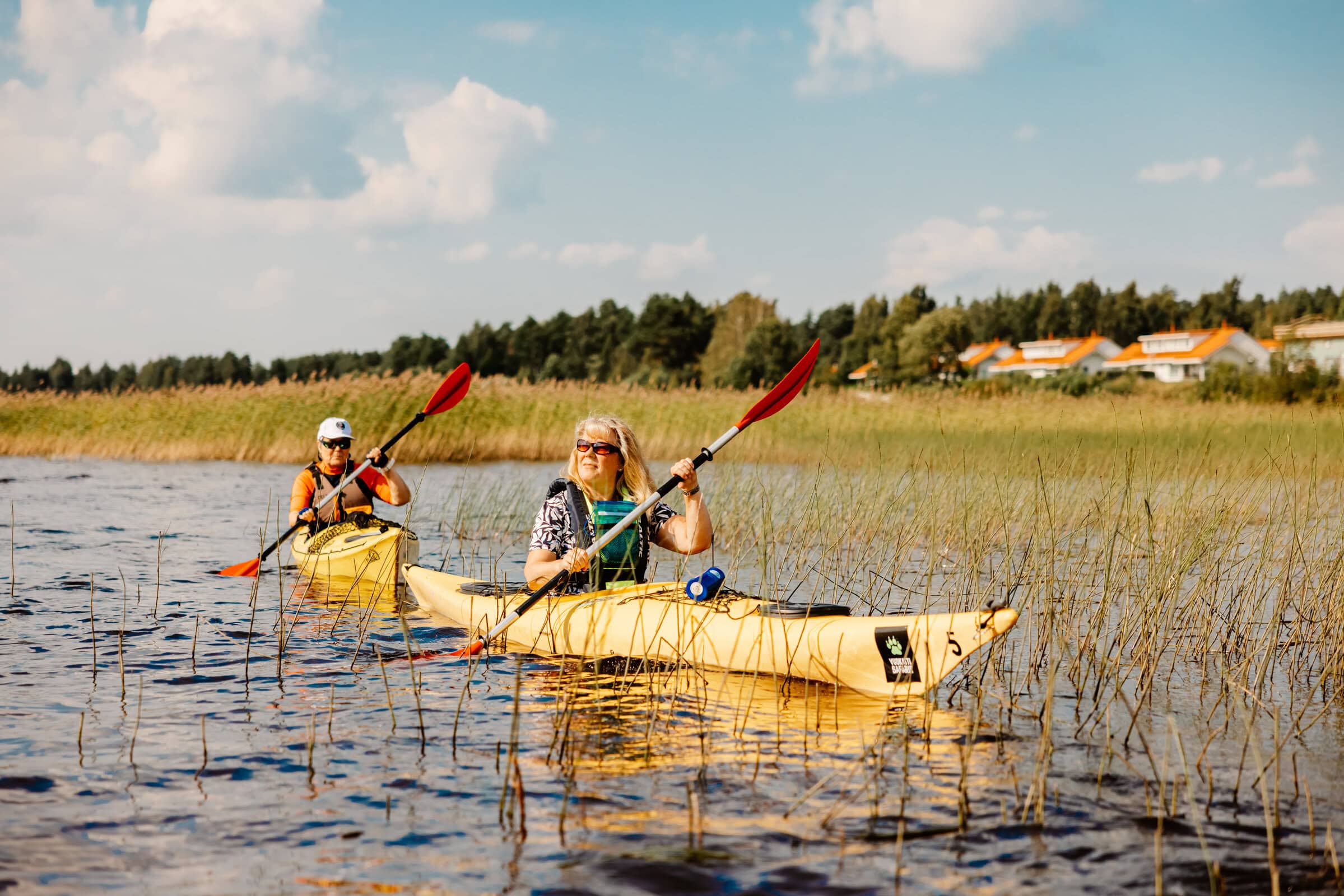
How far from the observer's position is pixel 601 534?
559 centimetres

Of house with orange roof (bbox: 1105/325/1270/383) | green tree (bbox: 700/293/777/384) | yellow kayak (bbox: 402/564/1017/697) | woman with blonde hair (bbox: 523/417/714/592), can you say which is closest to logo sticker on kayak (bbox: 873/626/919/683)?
yellow kayak (bbox: 402/564/1017/697)

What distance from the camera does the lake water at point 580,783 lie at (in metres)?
3.02

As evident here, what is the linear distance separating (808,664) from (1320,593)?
2609 millimetres

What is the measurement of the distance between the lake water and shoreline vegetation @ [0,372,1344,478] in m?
8.50

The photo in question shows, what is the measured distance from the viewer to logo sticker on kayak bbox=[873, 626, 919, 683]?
436 centimetres

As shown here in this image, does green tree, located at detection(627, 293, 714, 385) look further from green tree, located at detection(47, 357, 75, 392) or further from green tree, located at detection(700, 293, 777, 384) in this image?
green tree, located at detection(47, 357, 75, 392)

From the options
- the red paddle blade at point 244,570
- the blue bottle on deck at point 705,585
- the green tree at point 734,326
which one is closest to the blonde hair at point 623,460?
the blue bottle on deck at point 705,585

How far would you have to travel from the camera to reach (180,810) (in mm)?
3418

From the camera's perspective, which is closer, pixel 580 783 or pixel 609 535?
pixel 580 783

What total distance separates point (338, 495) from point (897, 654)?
198 inches

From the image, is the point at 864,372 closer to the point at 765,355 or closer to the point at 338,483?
the point at 765,355

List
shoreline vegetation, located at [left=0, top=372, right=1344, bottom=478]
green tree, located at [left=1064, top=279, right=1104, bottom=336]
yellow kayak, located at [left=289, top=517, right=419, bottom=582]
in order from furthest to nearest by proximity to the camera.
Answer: green tree, located at [left=1064, top=279, right=1104, bottom=336] < shoreline vegetation, located at [left=0, top=372, right=1344, bottom=478] < yellow kayak, located at [left=289, top=517, right=419, bottom=582]

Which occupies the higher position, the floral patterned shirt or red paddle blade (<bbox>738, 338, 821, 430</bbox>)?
red paddle blade (<bbox>738, 338, 821, 430</bbox>)

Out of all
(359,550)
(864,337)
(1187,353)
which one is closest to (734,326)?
Result: (864,337)
